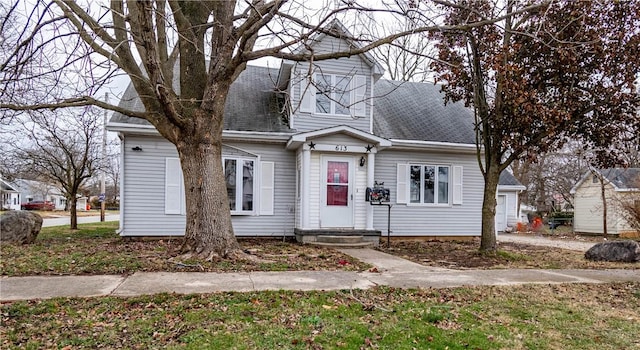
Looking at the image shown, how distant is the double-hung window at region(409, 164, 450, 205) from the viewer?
12867 mm

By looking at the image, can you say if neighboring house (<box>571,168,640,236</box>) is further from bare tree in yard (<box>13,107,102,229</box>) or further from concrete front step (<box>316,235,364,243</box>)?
bare tree in yard (<box>13,107,102,229</box>)

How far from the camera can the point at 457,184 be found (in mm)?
13117

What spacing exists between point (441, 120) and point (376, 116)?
2.35 metres

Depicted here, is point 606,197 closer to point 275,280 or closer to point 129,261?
point 275,280

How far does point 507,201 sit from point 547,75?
45.6 ft

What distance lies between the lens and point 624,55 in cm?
853

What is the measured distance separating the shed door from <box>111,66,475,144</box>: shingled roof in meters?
1.49

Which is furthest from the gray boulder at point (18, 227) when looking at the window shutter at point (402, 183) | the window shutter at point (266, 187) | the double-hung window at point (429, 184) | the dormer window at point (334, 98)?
the double-hung window at point (429, 184)

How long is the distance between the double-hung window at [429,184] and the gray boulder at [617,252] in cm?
438

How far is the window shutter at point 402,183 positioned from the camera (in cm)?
1266

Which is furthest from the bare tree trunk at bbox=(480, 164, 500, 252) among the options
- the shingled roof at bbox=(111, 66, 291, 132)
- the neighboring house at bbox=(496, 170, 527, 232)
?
the neighboring house at bbox=(496, 170, 527, 232)

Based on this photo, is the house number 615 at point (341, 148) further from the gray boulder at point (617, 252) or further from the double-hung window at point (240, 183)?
the gray boulder at point (617, 252)

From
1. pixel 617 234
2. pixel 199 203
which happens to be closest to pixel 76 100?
pixel 199 203

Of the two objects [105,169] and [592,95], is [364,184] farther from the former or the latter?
[105,169]
